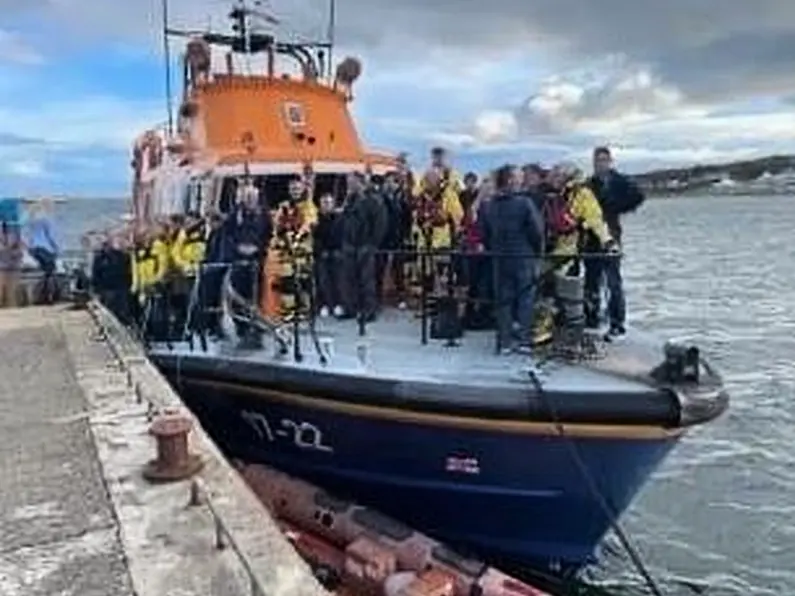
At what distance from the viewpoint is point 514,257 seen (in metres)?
7.55

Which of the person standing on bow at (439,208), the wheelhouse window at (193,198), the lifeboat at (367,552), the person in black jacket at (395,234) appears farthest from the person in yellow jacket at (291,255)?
the lifeboat at (367,552)

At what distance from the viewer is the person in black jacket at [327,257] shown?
9.22 meters

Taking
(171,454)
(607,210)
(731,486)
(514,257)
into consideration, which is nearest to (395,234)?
(607,210)

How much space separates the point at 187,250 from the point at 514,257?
361 cm

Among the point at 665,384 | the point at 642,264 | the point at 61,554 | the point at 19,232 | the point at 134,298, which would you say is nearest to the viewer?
the point at 61,554

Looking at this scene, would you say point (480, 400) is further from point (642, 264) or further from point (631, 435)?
point (642, 264)

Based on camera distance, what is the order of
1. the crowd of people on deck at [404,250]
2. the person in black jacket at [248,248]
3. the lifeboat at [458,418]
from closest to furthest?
the lifeboat at [458,418]
the crowd of people on deck at [404,250]
the person in black jacket at [248,248]

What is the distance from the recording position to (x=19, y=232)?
15.3 m

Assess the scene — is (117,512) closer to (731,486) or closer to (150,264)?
(150,264)

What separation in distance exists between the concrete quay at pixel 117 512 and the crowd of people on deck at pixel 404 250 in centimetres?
169

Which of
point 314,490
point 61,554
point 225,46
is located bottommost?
point 314,490

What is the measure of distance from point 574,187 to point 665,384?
2.00 meters

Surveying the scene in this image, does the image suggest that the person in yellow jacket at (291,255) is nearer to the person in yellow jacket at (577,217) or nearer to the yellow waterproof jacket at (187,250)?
the yellow waterproof jacket at (187,250)

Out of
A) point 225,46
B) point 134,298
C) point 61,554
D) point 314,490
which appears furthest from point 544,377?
point 225,46
